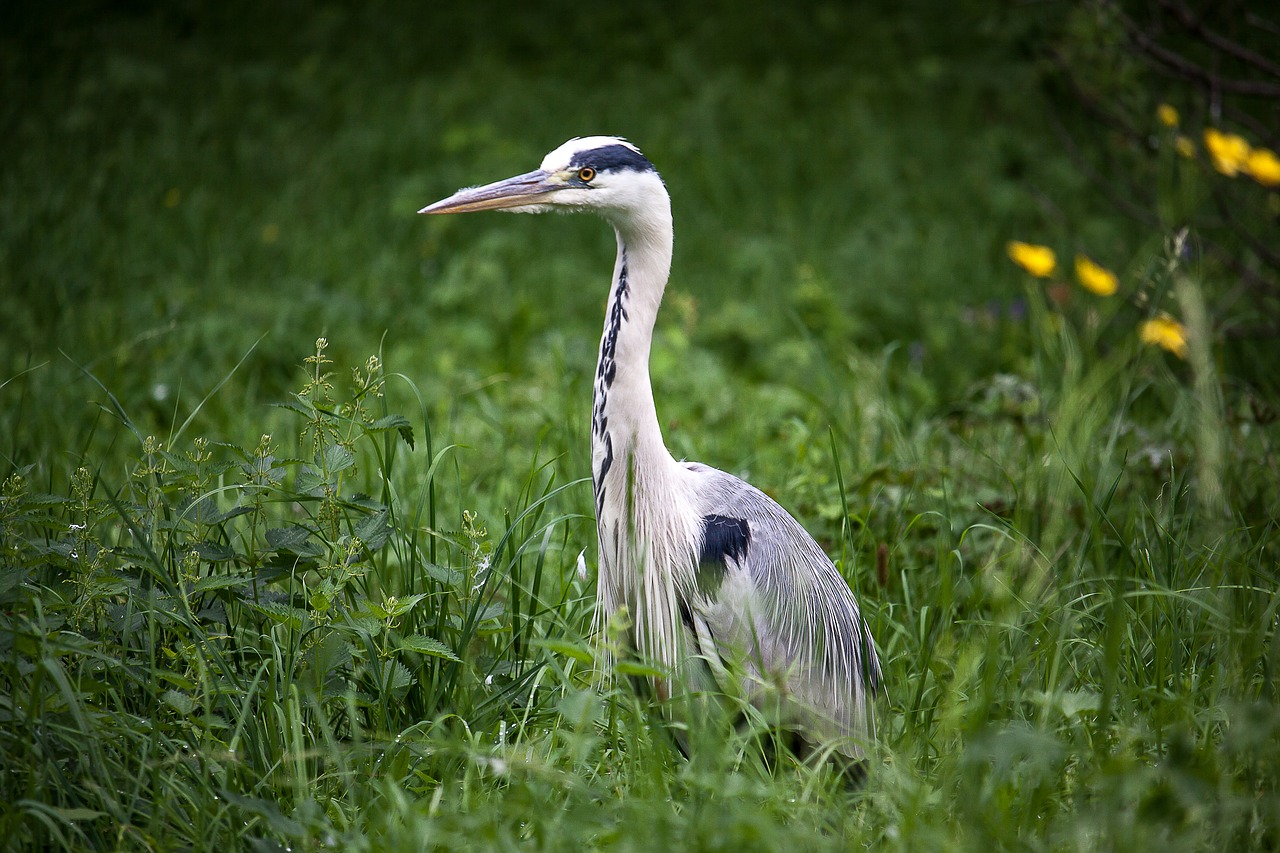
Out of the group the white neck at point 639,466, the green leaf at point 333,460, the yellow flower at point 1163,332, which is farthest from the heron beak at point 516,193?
the yellow flower at point 1163,332

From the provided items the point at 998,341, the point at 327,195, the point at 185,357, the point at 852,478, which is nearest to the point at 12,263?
the point at 185,357

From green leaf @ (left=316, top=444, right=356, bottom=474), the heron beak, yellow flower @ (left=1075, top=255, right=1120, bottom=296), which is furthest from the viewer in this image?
yellow flower @ (left=1075, top=255, right=1120, bottom=296)

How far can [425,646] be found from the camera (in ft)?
7.63

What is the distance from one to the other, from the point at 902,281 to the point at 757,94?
2853 millimetres

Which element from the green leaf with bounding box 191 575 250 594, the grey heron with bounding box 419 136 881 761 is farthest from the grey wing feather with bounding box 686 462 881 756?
the green leaf with bounding box 191 575 250 594

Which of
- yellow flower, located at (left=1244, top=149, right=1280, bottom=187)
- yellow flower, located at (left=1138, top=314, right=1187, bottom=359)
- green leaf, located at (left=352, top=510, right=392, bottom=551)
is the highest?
yellow flower, located at (left=1244, top=149, right=1280, bottom=187)

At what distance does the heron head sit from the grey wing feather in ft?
2.62

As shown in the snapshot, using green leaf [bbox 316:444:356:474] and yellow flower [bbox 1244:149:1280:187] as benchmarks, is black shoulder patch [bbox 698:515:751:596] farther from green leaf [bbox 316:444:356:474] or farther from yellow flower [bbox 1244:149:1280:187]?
yellow flower [bbox 1244:149:1280:187]

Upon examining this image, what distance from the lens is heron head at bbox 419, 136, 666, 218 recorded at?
104 inches

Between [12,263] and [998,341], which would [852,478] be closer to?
[998,341]

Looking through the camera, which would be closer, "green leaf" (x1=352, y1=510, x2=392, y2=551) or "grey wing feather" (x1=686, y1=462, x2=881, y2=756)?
"green leaf" (x1=352, y1=510, x2=392, y2=551)

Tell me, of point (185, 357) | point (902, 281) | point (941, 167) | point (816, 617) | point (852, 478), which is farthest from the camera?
point (941, 167)

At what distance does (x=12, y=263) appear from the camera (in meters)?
5.29

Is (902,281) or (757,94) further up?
(757,94)
